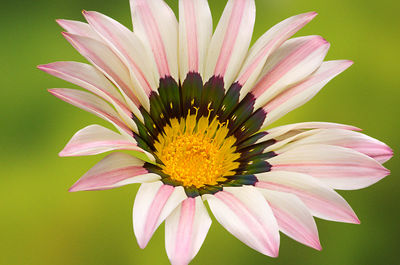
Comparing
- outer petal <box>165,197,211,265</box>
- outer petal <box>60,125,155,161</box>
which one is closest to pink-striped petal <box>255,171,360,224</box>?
outer petal <box>165,197,211,265</box>

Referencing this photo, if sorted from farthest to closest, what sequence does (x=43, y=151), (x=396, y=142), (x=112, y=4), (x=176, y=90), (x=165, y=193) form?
(x=112, y=4)
(x=396, y=142)
(x=43, y=151)
(x=176, y=90)
(x=165, y=193)

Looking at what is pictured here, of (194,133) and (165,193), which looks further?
(194,133)

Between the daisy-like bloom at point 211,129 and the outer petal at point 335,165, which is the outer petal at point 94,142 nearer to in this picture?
the daisy-like bloom at point 211,129

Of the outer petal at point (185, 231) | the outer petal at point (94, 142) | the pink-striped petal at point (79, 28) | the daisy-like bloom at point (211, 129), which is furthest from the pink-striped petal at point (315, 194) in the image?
the pink-striped petal at point (79, 28)

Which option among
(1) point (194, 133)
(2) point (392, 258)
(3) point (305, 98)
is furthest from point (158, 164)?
(2) point (392, 258)

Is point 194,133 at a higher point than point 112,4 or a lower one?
lower

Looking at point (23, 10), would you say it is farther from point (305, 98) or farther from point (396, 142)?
point (396, 142)

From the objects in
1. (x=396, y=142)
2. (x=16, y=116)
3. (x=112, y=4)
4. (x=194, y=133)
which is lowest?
(x=396, y=142)

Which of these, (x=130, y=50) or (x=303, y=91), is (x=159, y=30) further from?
(x=303, y=91)
